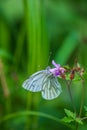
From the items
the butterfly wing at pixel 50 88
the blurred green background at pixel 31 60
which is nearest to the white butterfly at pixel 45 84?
the butterfly wing at pixel 50 88

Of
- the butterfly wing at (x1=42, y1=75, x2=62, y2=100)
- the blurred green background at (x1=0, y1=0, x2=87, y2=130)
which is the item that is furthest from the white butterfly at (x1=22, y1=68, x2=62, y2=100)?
the blurred green background at (x1=0, y1=0, x2=87, y2=130)

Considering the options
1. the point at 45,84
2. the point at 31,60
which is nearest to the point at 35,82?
the point at 45,84

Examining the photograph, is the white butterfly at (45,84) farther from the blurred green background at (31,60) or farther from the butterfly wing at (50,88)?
the blurred green background at (31,60)

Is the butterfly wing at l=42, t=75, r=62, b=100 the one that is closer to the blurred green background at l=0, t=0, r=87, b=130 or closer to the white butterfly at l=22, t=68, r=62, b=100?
the white butterfly at l=22, t=68, r=62, b=100

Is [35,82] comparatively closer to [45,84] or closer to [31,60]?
[45,84]

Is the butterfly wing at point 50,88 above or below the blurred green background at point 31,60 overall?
below

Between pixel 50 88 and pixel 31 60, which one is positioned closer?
pixel 50 88

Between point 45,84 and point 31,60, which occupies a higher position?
point 31,60

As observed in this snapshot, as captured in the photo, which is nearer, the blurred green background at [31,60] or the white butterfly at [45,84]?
the white butterfly at [45,84]
